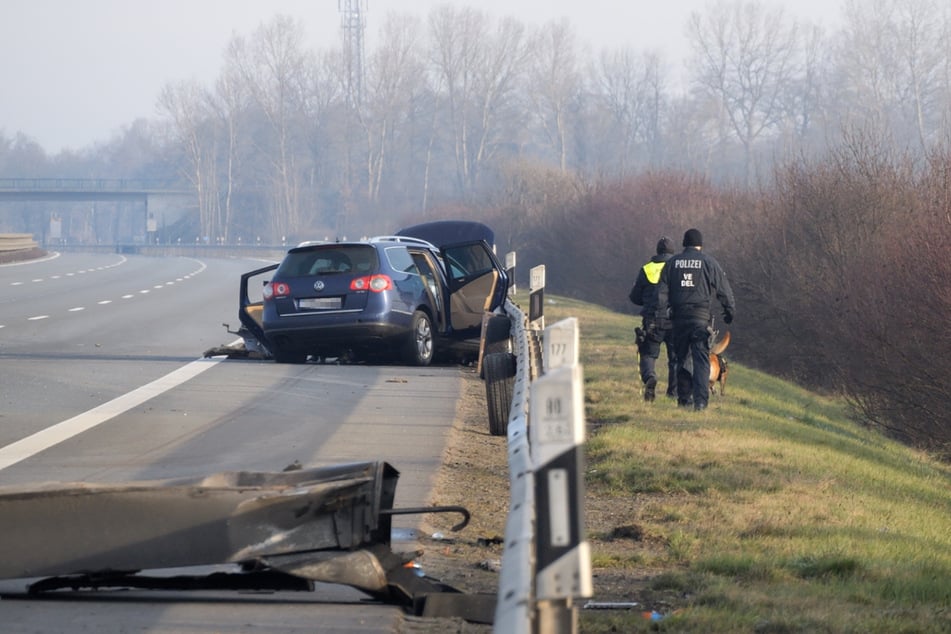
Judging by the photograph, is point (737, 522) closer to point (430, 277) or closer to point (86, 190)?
point (430, 277)

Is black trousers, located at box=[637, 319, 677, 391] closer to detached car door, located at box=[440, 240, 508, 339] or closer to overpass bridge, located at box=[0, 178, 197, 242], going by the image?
detached car door, located at box=[440, 240, 508, 339]

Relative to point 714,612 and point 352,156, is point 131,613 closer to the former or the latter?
point 714,612

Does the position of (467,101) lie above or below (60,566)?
above

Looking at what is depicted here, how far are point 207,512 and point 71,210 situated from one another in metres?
184

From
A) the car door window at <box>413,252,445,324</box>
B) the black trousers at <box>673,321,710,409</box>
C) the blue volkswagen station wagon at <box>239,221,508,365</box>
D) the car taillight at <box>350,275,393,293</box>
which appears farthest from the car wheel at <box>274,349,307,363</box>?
the black trousers at <box>673,321,710,409</box>

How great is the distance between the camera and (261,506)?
6.20 meters

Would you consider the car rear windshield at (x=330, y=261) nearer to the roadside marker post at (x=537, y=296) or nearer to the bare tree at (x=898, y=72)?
the roadside marker post at (x=537, y=296)

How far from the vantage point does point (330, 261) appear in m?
17.5

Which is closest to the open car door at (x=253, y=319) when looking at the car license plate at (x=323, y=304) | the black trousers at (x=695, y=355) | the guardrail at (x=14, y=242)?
the car license plate at (x=323, y=304)

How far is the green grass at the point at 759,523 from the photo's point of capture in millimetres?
5887

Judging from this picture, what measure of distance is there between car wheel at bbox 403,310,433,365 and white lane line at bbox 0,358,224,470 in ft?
8.42

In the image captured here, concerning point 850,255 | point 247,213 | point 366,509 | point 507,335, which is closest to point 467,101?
point 247,213

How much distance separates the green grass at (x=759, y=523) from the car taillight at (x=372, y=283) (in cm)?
324

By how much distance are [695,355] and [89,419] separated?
581cm
